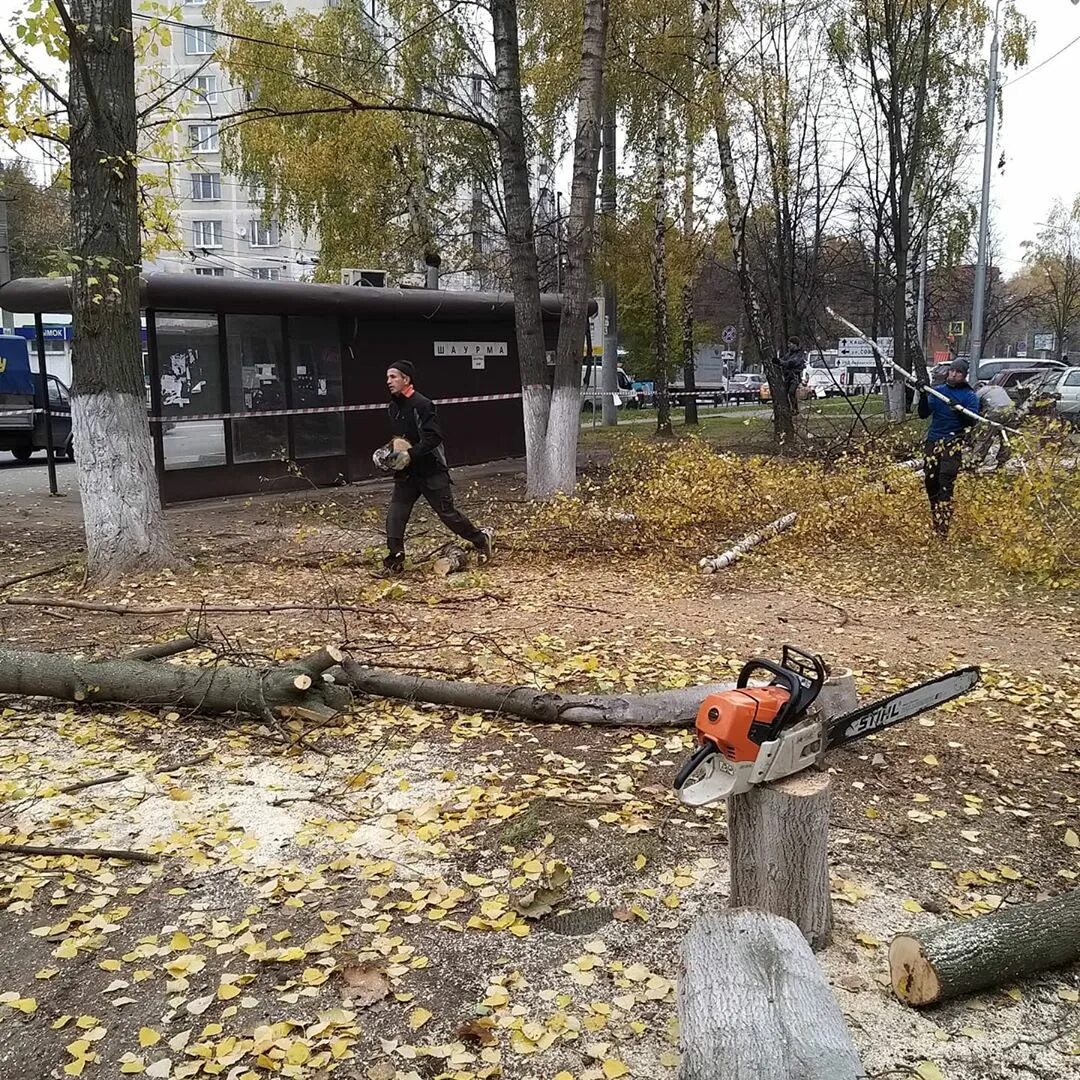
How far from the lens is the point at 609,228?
22.4 meters

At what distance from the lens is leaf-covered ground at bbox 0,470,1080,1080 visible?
9.53 ft

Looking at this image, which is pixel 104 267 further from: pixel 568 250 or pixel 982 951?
pixel 982 951

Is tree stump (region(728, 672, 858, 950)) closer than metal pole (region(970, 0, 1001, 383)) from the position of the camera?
Yes

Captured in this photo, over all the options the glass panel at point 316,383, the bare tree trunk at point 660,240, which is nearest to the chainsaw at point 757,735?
the glass panel at point 316,383

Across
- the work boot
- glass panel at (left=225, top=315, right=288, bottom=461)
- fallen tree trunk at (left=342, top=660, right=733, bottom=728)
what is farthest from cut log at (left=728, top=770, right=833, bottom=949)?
glass panel at (left=225, top=315, right=288, bottom=461)

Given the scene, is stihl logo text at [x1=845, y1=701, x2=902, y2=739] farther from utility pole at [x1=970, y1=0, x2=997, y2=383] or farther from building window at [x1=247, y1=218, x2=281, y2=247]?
building window at [x1=247, y1=218, x2=281, y2=247]

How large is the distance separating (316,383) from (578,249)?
14.3 ft

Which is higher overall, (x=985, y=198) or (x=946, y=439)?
(x=985, y=198)

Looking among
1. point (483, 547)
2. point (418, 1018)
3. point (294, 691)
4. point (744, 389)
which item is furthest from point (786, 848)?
point (744, 389)

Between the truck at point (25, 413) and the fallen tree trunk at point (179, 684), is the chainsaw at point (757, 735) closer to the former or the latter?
the fallen tree trunk at point (179, 684)

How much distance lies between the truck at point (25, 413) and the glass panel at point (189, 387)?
6.25 meters

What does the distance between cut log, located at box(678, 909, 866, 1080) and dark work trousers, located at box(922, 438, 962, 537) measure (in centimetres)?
780

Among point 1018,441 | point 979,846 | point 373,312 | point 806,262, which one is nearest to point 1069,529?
point 1018,441

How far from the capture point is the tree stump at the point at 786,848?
10.3 ft
